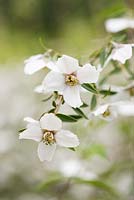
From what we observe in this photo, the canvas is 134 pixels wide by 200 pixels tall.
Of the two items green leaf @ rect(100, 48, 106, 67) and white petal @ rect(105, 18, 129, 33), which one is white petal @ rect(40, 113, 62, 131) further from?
white petal @ rect(105, 18, 129, 33)

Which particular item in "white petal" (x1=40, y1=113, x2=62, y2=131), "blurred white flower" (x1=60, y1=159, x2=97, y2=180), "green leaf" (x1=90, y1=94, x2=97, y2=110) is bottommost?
"white petal" (x1=40, y1=113, x2=62, y2=131)

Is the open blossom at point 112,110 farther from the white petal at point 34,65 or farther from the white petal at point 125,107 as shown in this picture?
the white petal at point 34,65

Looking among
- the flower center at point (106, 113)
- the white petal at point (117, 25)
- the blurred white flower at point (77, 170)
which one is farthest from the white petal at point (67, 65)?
the blurred white flower at point (77, 170)

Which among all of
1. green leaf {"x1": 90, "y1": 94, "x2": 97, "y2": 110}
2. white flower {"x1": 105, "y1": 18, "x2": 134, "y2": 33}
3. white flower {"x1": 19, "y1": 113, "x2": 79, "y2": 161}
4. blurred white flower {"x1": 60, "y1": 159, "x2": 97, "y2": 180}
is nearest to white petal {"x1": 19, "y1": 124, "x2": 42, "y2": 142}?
white flower {"x1": 19, "y1": 113, "x2": 79, "y2": 161}

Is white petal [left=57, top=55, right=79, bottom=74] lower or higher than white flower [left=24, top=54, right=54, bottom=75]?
lower

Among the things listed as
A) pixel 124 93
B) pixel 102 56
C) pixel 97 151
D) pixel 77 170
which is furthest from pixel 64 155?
pixel 102 56

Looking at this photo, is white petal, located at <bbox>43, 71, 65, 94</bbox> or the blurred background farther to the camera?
the blurred background

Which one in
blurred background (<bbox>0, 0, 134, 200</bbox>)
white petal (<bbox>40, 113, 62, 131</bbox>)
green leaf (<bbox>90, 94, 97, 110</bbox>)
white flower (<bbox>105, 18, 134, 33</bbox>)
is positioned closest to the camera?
white petal (<bbox>40, 113, 62, 131</bbox>)
